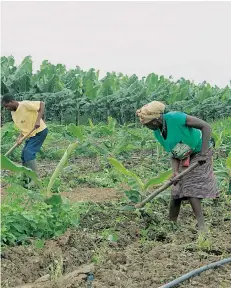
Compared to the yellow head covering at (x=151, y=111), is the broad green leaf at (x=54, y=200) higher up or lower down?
lower down

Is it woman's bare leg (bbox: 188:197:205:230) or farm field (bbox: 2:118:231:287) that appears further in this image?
woman's bare leg (bbox: 188:197:205:230)

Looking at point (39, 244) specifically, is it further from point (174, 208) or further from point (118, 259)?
point (174, 208)

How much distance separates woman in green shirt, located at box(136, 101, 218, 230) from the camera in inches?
188

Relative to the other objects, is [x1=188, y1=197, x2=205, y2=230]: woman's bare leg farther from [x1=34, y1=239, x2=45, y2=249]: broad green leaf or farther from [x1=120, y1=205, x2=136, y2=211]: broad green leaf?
[x1=34, y1=239, x2=45, y2=249]: broad green leaf

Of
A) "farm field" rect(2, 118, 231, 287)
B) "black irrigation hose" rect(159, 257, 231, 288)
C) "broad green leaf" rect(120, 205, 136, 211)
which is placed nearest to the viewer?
"black irrigation hose" rect(159, 257, 231, 288)

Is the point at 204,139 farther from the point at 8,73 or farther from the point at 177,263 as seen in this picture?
the point at 8,73

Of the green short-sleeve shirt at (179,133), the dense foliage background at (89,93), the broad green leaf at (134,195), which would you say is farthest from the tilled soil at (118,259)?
the dense foliage background at (89,93)

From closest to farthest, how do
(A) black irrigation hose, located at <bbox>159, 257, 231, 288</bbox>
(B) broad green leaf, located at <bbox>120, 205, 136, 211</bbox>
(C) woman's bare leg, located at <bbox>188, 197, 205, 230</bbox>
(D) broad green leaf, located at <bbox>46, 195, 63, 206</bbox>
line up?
(A) black irrigation hose, located at <bbox>159, 257, 231, 288</bbox> < (D) broad green leaf, located at <bbox>46, 195, 63, 206</bbox> < (C) woman's bare leg, located at <bbox>188, 197, 205, 230</bbox> < (B) broad green leaf, located at <bbox>120, 205, 136, 211</bbox>

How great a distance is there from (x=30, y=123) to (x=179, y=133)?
294cm

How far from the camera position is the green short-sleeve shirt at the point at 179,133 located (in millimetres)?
4781

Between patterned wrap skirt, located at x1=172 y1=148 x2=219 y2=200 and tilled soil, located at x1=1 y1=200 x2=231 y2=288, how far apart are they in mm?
362

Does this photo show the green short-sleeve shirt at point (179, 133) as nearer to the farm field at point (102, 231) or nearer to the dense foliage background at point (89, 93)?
the farm field at point (102, 231)

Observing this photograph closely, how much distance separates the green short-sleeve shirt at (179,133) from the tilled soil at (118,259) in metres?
0.81

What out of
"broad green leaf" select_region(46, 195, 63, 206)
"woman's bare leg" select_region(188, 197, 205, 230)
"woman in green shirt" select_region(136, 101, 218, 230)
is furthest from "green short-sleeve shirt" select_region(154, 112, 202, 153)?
"broad green leaf" select_region(46, 195, 63, 206)
